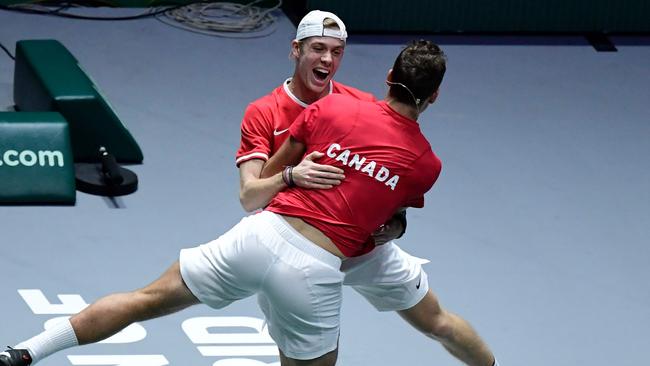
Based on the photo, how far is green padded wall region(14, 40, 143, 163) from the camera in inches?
321

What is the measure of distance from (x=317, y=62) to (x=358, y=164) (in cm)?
61

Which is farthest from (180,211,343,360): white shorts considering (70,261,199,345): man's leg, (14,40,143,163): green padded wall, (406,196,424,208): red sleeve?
(14,40,143,163): green padded wall

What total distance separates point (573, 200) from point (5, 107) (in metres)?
3.63

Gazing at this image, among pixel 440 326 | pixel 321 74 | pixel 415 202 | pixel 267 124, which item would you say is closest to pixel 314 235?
pixel 415 202

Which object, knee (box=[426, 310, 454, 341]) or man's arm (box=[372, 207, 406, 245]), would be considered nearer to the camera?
man's arm (box=[372, 207, 406, 245])

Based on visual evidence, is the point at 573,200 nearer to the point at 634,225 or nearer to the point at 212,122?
the point at 634,225

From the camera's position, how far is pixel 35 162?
306 inches

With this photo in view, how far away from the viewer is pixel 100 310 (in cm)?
558

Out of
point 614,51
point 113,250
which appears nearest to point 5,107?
point 113,250

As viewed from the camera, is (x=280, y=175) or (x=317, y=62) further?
(x=317, y=62)

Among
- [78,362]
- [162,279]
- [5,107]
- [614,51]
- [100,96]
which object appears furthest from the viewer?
[614,51]

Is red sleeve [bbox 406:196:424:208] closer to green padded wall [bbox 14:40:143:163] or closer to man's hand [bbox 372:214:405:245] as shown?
man's hand [bbox 372:214:405:245]

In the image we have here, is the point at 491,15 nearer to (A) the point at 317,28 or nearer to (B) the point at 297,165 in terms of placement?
(A) the point at 317,28

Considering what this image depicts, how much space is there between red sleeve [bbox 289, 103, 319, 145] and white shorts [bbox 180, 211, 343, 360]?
31 centimetres
